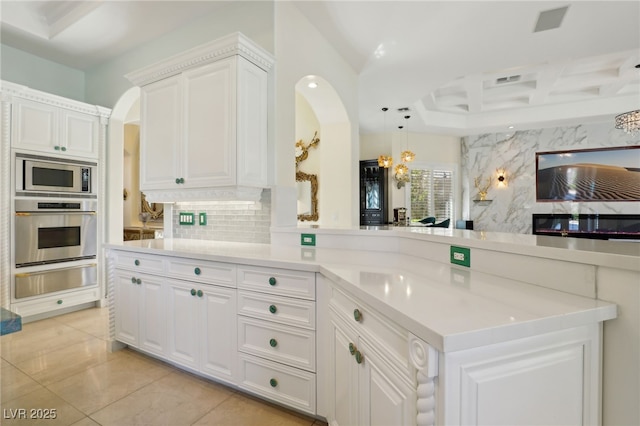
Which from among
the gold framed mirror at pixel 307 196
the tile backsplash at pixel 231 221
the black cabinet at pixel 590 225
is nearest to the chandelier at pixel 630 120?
the black cabinet at pixel 590 225

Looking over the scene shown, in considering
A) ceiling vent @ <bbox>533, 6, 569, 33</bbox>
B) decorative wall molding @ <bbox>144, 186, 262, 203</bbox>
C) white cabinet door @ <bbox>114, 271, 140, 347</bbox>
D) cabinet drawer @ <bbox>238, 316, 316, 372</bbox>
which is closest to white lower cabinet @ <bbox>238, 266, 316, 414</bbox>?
cabinet drawer @ <bbox>238, 316, 316, 372</bbox>

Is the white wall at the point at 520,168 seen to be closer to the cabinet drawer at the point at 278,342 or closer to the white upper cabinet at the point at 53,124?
the cabinet drawer at the point at 278,342

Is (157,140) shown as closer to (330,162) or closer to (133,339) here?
(133,339)

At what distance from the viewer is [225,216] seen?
2.89 metres

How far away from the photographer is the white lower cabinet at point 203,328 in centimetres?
197

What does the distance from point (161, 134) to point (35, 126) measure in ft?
5.64

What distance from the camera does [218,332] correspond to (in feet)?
6.61

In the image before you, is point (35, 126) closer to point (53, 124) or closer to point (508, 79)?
point (53, 124)

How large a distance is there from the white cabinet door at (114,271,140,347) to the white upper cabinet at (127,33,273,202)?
76 cm

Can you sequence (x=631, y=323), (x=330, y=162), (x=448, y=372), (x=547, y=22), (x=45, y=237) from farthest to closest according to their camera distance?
1. (x=330, y=162)
2. (x=45, y=237)
3. (x=547, y=22)
4. (x=631, y=323)
5. (x=448, y=372)

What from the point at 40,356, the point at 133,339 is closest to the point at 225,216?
the point at 133,339

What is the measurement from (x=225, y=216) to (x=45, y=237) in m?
2.12

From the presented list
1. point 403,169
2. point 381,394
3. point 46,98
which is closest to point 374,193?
point 403,169

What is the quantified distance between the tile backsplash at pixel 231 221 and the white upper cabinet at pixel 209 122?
221mm
